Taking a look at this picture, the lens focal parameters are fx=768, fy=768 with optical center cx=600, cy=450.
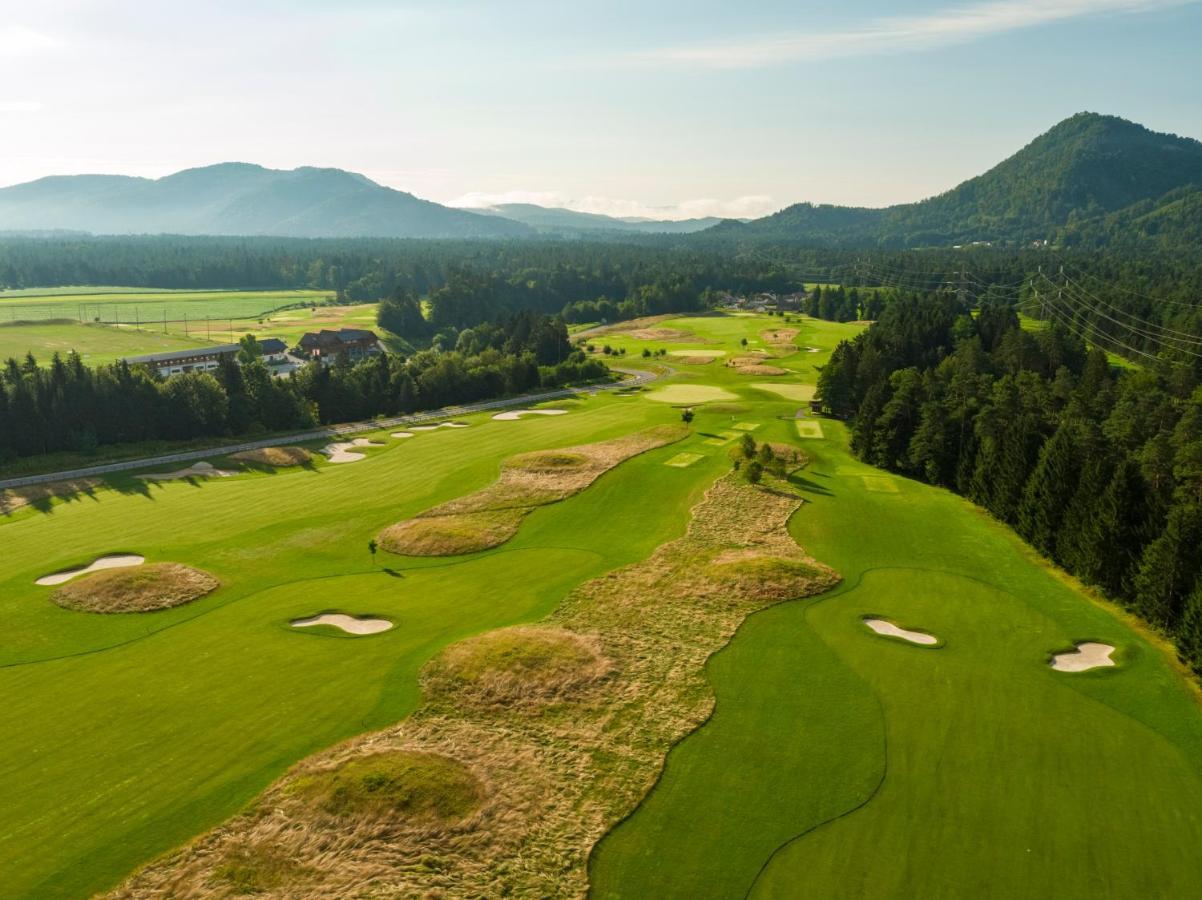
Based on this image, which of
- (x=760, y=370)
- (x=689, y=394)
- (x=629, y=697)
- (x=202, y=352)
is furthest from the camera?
(x=202, y=352)

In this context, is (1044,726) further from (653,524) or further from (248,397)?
(248,397)

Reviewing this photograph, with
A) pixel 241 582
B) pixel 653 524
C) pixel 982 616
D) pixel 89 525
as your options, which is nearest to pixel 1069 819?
pixel 982 616

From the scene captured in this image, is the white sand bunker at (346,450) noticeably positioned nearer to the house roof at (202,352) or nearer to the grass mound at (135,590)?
the grass mound at (135,590)

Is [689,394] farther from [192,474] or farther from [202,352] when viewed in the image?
[202,352]

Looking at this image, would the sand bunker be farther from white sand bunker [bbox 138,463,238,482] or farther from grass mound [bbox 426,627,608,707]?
grass mound [bbox 426,627,608,707]

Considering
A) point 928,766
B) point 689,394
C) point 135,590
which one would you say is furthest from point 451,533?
point 689,394

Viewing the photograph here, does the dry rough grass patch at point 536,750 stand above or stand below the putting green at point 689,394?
below

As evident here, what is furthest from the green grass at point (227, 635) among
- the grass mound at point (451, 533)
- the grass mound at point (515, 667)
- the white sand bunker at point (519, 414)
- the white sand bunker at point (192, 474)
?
the white sand bunker at point (519, 414)
